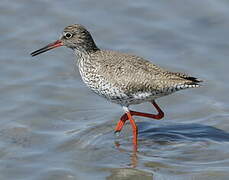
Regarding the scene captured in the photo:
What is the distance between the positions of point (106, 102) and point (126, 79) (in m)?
1.56

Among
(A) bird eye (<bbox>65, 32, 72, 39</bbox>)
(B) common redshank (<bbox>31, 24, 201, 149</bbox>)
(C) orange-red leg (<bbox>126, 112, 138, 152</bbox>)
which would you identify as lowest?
(C) orange-red leg (<bbox>126, 112, 138, 152</bbox>)

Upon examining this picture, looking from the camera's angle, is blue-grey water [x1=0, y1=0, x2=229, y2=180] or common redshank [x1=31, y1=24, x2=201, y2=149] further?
common redshank [x1=31, y1=24, x2=201, y2=149]

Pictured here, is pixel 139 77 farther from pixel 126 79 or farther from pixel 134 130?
pixel 134 130

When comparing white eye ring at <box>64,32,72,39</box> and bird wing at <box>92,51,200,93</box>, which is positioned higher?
white eye ring at <box>64,32,72,39</box>

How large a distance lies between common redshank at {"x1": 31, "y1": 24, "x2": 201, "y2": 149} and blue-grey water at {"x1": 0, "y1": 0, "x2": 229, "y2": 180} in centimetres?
65

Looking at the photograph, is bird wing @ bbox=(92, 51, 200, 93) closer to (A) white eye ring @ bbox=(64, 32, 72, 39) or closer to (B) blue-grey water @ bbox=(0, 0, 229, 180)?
(A) white eye ring @ bbox=(64, 32, 72, 39)

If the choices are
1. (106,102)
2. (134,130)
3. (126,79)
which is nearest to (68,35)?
(126,79)

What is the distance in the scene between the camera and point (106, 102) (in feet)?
36.2

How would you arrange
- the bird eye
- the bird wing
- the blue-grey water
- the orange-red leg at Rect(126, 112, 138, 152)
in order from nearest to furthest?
the blue-grey water, the bird wing, the orange-red leg at Rect(126, 112, 138, 152), the bird eye

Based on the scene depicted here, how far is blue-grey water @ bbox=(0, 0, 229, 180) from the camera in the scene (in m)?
8.95

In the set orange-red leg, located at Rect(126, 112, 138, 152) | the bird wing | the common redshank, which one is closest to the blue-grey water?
orange-red leg, located at Rect(126, 112, 138, 152)

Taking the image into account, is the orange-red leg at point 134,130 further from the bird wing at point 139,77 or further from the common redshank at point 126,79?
the bird wing at point 139,77

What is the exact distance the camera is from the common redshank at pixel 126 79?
9.51 metres

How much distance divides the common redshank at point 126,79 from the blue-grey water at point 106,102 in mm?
650
